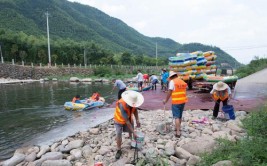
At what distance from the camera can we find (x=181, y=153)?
529 centimetres

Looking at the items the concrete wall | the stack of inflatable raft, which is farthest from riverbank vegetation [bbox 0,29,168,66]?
the stack of inflatable raft

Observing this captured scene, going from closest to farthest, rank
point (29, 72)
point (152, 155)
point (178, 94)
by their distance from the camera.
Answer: point (152, 155), point (178, 94), point (29, 72)

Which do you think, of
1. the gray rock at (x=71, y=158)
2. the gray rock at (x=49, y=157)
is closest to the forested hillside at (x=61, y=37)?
the gray rock at (x=49, y=157)

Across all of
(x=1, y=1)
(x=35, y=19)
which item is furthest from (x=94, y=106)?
(x=35, y=19)

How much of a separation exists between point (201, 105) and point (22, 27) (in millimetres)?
73059

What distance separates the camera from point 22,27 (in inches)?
2830

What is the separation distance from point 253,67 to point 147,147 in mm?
31123

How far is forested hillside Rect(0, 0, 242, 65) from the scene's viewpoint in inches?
1950

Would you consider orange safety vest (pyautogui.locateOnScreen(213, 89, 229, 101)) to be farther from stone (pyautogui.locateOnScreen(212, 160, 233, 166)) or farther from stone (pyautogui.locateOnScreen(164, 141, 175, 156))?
stone (pyautogui.locateOnScreen(212, 160, 233, 166))

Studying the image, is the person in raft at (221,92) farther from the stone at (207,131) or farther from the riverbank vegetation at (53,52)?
the riverbank vegetation at (53,52)

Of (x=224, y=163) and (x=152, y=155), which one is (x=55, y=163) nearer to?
(x=152, y=155)

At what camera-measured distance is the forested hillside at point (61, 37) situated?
49531mm

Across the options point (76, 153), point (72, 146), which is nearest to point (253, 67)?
point (72, 146)

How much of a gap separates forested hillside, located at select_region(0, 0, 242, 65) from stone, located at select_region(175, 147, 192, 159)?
1889 inches
